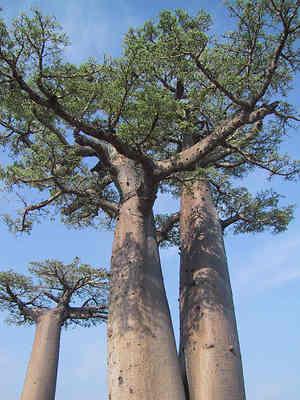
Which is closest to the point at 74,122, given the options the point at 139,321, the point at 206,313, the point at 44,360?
the point at 139,321

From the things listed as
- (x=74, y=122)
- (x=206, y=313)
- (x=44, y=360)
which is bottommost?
(x=206, y=313)

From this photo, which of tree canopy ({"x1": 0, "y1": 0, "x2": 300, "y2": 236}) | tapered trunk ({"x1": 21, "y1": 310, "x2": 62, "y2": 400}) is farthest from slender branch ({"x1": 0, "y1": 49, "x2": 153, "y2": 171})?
tapered trunk ({"x1": 21, "y1": 310, "x2": 62, "y2": 400})

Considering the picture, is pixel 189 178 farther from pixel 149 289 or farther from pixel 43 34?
pixel 43 34

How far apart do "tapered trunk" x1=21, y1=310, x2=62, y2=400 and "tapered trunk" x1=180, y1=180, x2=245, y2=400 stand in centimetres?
348

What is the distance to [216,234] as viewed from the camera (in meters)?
4.09

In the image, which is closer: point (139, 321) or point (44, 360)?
point (139, 321)

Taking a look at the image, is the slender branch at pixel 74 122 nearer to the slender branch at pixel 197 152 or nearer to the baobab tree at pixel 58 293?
the slender branch at pixel 197 152

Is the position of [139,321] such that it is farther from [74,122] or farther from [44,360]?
[44,360]

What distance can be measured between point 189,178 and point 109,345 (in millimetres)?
1586

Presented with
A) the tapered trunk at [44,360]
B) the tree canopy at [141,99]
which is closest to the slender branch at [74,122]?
the tree canopy at [141,99]

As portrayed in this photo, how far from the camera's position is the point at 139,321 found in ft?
10.0

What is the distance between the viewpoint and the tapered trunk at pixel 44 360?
19.8 feet

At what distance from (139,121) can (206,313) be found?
5.58 feet

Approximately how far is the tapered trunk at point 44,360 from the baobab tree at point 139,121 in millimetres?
2934
